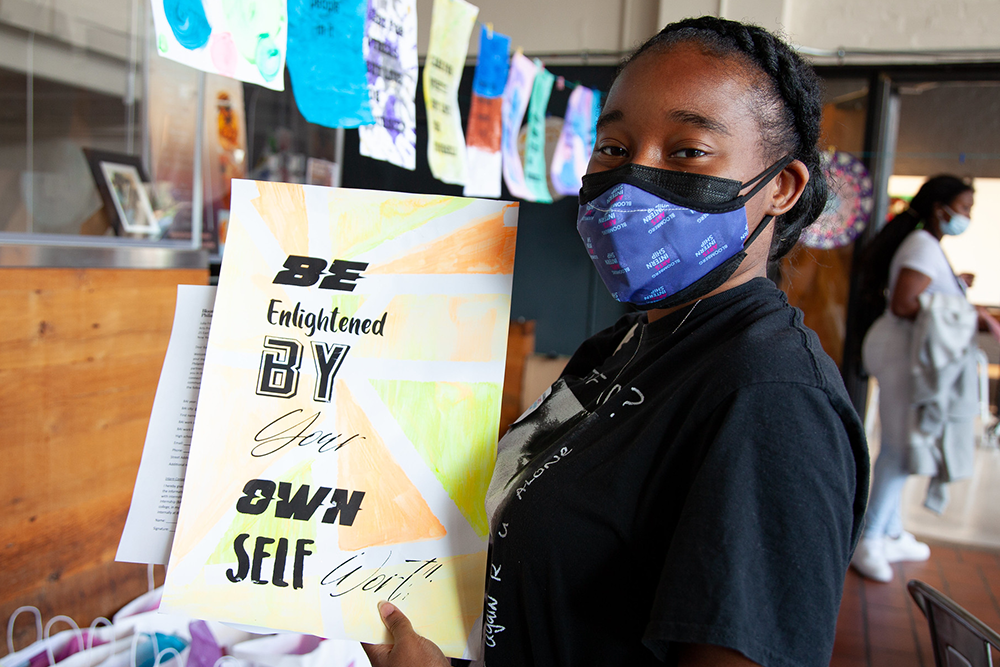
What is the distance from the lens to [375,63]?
1558 mm

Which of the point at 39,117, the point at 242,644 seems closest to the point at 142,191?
the point at 39,117

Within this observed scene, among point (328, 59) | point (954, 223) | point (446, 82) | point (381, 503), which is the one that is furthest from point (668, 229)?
point (954, 223)

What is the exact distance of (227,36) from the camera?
1.16 metres

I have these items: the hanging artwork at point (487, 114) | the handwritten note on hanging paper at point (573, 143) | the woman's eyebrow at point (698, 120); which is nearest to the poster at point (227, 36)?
the woman's eyebrow at point (698, 120)

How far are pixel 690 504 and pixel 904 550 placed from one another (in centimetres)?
357

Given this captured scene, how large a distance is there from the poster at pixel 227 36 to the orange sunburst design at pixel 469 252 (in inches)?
20.8

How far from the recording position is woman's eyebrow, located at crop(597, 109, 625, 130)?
0.80 meters

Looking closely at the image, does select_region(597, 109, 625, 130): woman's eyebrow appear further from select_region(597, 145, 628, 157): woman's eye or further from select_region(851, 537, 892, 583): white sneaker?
select_region(851, 537, 892, 583): white sneaker

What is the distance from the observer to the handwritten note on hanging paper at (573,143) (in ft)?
11.8

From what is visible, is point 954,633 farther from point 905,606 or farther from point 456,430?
point 905,606

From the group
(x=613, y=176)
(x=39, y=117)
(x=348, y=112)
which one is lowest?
(x=613, y=176)

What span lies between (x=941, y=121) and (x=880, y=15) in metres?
0.73

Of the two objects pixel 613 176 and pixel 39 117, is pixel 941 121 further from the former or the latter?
pixel 39 117

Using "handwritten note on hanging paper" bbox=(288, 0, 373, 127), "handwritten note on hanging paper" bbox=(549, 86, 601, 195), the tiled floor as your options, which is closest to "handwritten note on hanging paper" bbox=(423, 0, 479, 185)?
"handwritten note on hanging paper" bbox=(288, 0, 373, 127)
